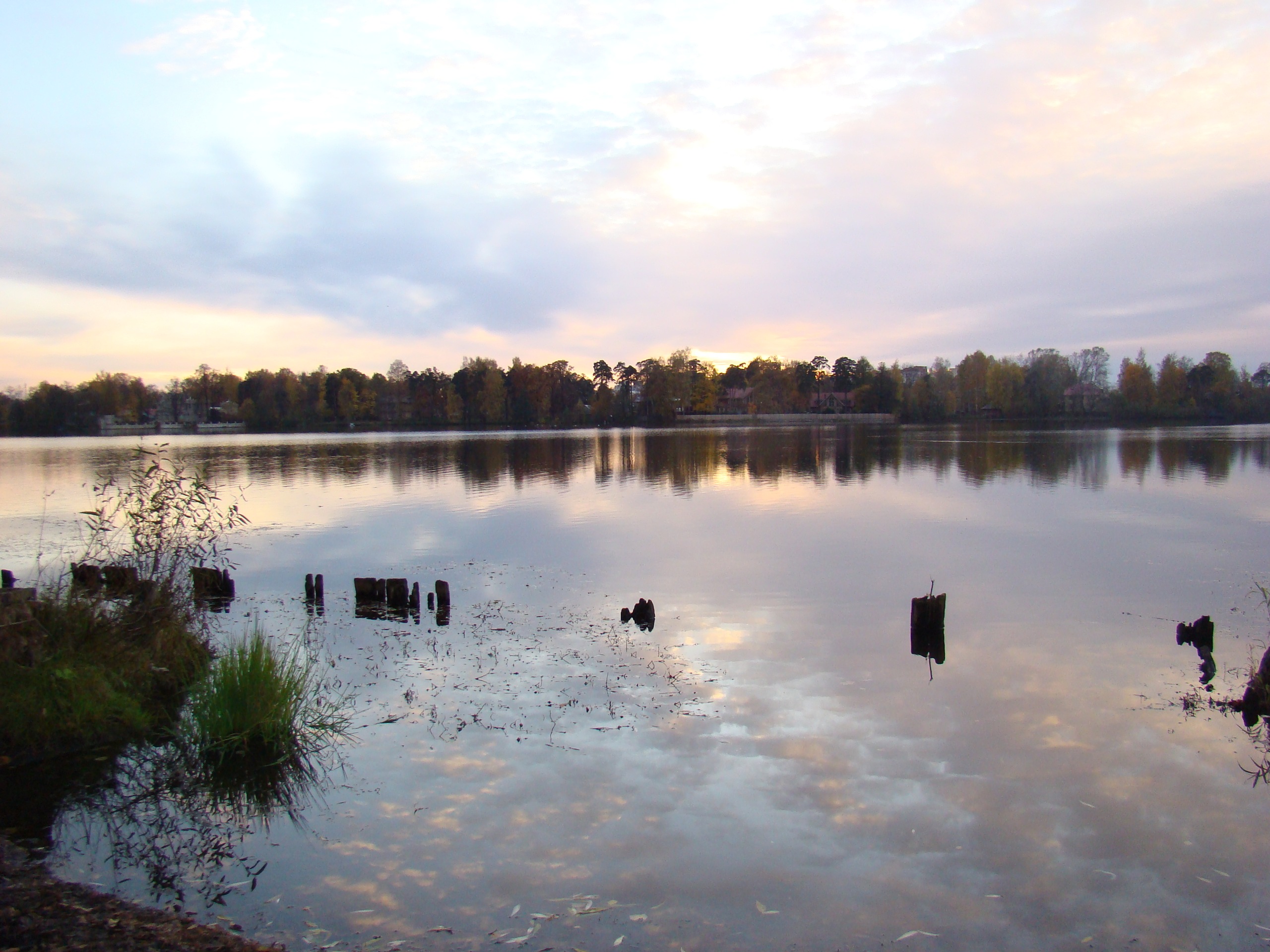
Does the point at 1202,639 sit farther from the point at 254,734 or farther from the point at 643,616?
the point at 254,734

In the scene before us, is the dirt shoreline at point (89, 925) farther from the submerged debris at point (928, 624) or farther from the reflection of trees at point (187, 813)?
the submerged debris at point (928, 624)

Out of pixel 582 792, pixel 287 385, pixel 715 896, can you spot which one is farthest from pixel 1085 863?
pixel 287 385

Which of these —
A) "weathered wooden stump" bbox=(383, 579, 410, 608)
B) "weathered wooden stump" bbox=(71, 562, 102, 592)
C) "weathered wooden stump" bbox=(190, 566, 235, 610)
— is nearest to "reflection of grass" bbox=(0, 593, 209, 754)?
"weathered wooden stump" bbox=(71, 562, 102, 592)

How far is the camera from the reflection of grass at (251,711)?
7992mm

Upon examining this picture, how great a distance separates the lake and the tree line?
5321 inches

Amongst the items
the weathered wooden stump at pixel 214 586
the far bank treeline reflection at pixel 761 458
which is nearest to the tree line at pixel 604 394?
the far bank treeline reflection at pixel 761 458

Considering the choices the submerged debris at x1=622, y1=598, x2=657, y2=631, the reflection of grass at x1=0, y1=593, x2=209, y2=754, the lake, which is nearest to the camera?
the lake

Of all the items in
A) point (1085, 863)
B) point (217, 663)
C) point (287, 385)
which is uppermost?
point (287, 385)

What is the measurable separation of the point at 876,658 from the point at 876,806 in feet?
15.9

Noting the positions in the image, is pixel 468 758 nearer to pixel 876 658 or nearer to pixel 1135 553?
pixel 876 658

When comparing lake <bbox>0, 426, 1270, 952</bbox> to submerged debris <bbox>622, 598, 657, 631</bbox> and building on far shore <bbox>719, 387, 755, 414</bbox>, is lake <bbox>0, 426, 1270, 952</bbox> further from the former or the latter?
building on far shore <bbox>719, 387, 755, 414</bbox>

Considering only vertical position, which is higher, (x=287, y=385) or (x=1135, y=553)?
(x=287, y=385)

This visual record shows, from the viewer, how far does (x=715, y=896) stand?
5.82 meters

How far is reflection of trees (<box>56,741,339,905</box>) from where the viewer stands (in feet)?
19.9
